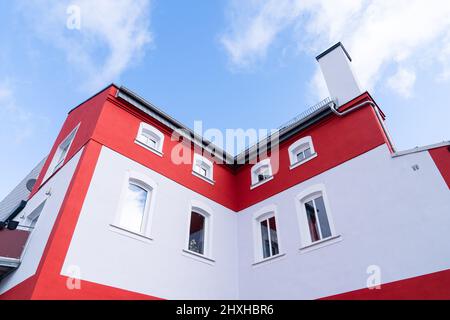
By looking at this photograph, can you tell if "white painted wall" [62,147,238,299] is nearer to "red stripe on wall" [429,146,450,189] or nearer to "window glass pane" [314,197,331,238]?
"window glass pane" [314,197,331,238]

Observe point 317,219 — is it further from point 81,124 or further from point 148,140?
point 81,124

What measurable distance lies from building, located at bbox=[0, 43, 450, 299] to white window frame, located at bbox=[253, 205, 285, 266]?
43mm

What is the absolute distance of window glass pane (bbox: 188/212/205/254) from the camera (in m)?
10.7

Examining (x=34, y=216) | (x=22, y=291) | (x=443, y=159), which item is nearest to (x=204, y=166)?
(x=34, y=216)

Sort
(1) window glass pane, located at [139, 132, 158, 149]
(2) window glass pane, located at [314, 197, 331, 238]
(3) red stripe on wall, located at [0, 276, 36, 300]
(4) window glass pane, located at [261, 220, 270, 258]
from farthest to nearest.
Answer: (1) window glass pane, located at [139, 132, 158, 149] < (4) window glass pane, located at [261, 220, 270, 258] < (2) window glass pane, located at [314, 197, 331, 238] < (3) red stripe on wall, located at [0, 276, 36, 300]

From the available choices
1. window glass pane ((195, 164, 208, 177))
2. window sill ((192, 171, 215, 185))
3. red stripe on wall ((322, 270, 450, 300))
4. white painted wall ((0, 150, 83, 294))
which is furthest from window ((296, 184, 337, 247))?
white painted wall ((0, 150, 83, 294))

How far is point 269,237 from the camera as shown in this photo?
442 inches

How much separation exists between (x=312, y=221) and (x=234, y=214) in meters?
3.66

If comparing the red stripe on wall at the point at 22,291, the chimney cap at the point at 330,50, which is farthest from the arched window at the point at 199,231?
the chimney cap at the point at 330,50

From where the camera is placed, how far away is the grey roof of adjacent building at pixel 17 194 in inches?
568

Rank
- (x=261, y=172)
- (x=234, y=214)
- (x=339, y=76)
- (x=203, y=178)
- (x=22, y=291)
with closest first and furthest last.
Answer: (x=22, y=291)
(x=203, y=178)
(x=339, y=76)
(x=234, y=214)
(x=261, y=172)

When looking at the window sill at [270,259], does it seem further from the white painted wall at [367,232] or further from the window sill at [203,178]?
the window sill at [203,178]

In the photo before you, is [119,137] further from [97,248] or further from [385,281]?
[385,281]

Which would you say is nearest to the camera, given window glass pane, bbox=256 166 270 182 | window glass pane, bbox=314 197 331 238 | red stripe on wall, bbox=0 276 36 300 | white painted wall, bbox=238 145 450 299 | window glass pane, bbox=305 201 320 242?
red stripe on wall, bbox=0 276 36 300
